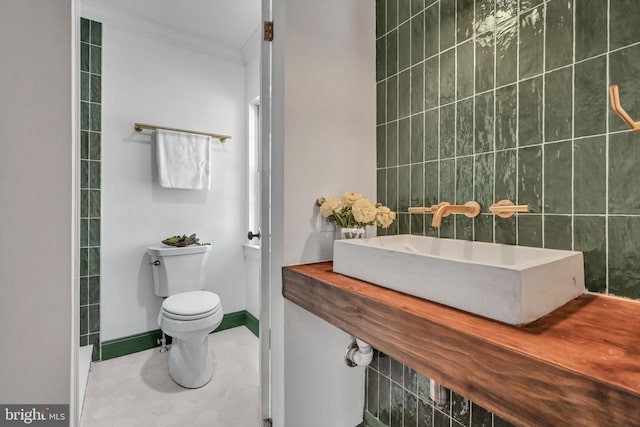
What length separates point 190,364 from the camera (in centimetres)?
197

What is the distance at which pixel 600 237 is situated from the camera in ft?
2.70

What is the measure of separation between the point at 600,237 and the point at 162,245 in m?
2.60

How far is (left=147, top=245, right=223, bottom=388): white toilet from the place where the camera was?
194cm

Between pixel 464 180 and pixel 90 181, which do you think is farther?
pixel 90 181

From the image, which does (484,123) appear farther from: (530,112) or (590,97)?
(590,97)

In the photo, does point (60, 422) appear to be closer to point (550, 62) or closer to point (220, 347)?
point (220, 347)

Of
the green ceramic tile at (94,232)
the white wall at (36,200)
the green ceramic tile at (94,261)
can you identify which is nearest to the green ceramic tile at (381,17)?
the white wall at (36,200)

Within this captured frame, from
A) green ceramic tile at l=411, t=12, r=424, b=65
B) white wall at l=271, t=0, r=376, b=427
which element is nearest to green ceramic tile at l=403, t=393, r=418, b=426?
white wall at l=271, t=0, r=376, b=427

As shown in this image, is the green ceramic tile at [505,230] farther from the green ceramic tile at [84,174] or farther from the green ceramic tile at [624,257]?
the green ceramic tile at [84,174]

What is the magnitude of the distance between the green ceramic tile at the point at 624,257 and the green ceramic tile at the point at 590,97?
25cm

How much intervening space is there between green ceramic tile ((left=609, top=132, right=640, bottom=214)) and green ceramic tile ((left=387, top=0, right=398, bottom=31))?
101 cm

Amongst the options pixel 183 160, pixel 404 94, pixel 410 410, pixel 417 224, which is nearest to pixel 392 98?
pixel 404 94

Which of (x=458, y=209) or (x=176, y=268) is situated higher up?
(x=458, y=209)

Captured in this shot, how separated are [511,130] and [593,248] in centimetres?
42
